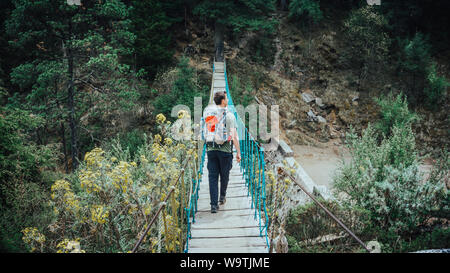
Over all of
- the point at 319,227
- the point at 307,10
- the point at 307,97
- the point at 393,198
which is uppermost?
the point at 307,10

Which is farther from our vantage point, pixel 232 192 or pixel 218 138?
pixel 232 192

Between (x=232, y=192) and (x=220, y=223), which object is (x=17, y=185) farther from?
(x=220, y=223)

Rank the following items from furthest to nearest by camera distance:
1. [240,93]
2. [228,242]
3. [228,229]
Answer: [240,93]
[228,229]
[228,242]

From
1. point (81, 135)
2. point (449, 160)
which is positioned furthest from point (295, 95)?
point (81, 135)

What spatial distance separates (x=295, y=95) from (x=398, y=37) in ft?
20.4

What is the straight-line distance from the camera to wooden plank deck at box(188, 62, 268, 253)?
269 centimetres

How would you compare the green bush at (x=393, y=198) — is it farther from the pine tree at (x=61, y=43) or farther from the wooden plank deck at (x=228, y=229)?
the pine tree at (x=61, y=43)

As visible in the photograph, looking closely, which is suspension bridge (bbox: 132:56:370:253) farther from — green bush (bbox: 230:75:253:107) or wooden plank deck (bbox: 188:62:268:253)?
green bush (bbox: 230:75:253:107)

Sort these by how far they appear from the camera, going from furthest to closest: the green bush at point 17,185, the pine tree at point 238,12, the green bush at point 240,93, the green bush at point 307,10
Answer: the green bush at point 307,10
the pine tree at point 238,12
the green bush at point 240,93
the green bush at point 17,185

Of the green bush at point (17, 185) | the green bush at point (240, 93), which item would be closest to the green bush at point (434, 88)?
the green bush at point (240, 93)

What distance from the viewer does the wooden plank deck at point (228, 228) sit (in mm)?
2693

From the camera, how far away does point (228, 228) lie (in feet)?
9.78

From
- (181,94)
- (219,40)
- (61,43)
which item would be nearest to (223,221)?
(181,94)
